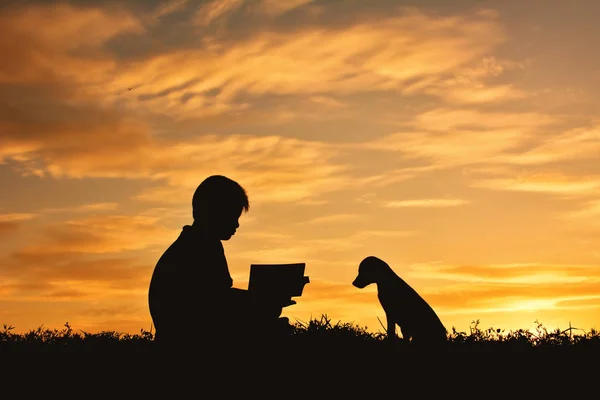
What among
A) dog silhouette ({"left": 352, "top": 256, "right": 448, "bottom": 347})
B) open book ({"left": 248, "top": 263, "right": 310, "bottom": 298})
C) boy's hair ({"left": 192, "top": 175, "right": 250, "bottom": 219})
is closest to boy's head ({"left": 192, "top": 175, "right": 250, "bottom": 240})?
boy's hair ({"left": 192, "top": 175, "right": 250, "bottom": 219})

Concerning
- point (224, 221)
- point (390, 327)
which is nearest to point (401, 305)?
point (390, 327)

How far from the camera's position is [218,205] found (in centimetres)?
584

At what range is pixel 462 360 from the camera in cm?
855

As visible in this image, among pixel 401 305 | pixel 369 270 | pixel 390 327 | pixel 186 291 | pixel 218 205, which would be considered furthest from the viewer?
pixel 369 270

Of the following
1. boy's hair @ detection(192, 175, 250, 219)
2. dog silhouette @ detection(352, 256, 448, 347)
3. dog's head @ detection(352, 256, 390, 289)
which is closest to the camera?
boy's hair @ detection(192, 175, 250, 219)

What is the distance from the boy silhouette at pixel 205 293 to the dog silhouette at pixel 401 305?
3963 millimetres

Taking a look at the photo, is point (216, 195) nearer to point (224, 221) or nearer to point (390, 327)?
point (224, 221)

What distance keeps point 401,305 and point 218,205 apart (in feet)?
22.8

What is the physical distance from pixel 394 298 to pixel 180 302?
7329mm

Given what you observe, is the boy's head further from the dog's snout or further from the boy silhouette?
the dog's snout

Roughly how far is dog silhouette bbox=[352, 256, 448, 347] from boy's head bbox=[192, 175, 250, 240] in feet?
13.5

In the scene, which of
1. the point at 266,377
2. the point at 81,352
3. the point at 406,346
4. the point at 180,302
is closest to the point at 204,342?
the point at 180,302

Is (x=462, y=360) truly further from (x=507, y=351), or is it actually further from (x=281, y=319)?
(x=281, y=319)

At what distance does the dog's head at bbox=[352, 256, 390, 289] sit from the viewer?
14211 mm
